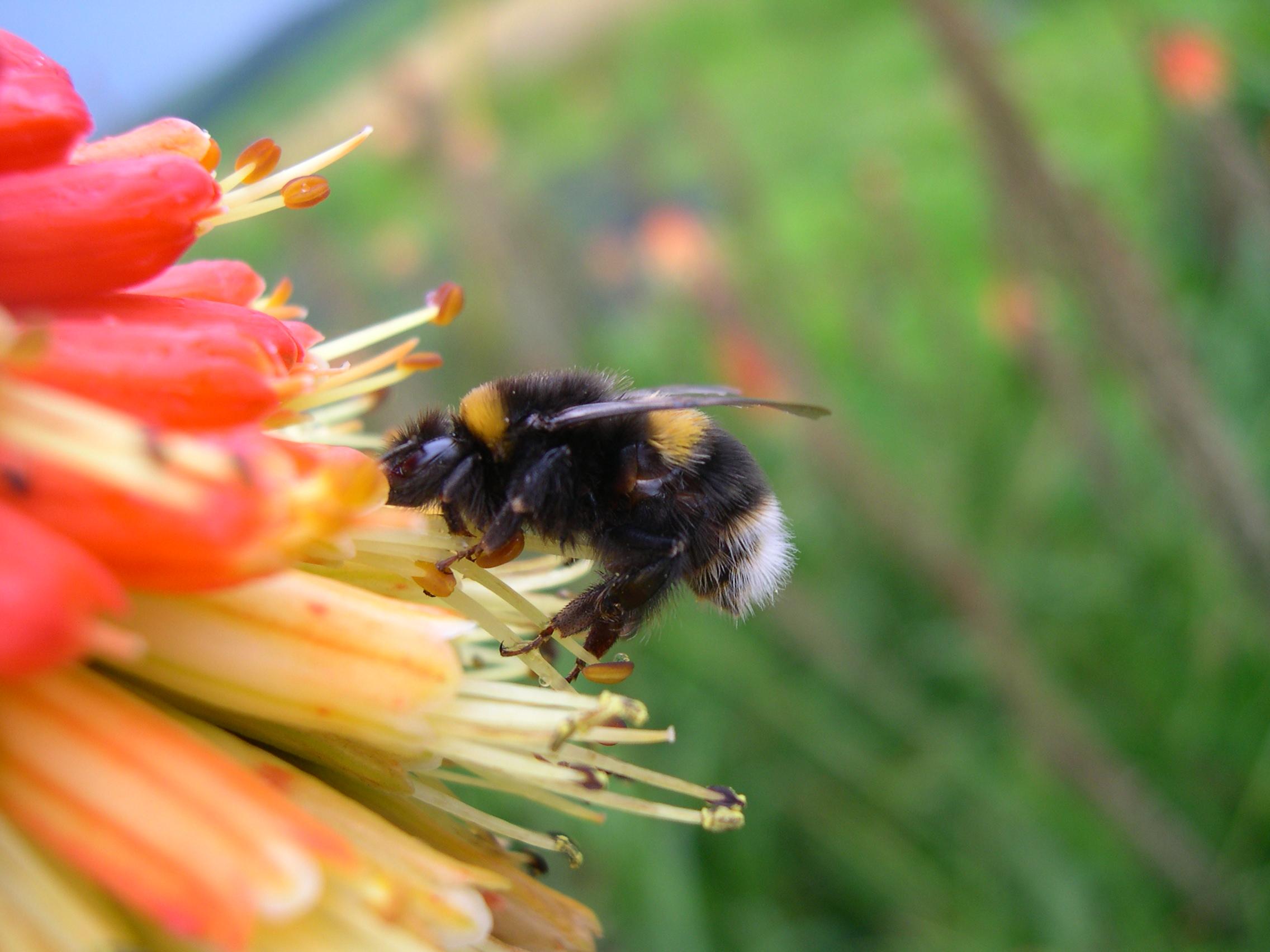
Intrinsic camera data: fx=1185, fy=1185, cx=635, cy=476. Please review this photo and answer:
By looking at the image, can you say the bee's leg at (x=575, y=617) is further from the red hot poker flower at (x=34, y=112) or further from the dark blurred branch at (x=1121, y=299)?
the dark blurred branch at (x=1121, y=299)

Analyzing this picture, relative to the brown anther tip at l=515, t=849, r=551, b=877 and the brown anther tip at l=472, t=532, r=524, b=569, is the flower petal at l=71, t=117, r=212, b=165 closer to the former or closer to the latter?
the brown anther tip at l=472, t=532, r=524, b=569

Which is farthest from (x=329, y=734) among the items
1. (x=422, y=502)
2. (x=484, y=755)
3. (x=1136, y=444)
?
(x=1136, y=444)

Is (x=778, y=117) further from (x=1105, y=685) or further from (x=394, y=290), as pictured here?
(x=1105, y=685)

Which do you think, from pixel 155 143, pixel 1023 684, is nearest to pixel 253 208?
pixel 155 143

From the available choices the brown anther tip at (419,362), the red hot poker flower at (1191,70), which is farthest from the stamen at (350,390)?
the red hot poker flower at (1191,70)

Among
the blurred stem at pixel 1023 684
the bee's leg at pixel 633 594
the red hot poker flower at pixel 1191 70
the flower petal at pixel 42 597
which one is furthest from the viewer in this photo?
the red hot poker flower at pixel 1191 70
